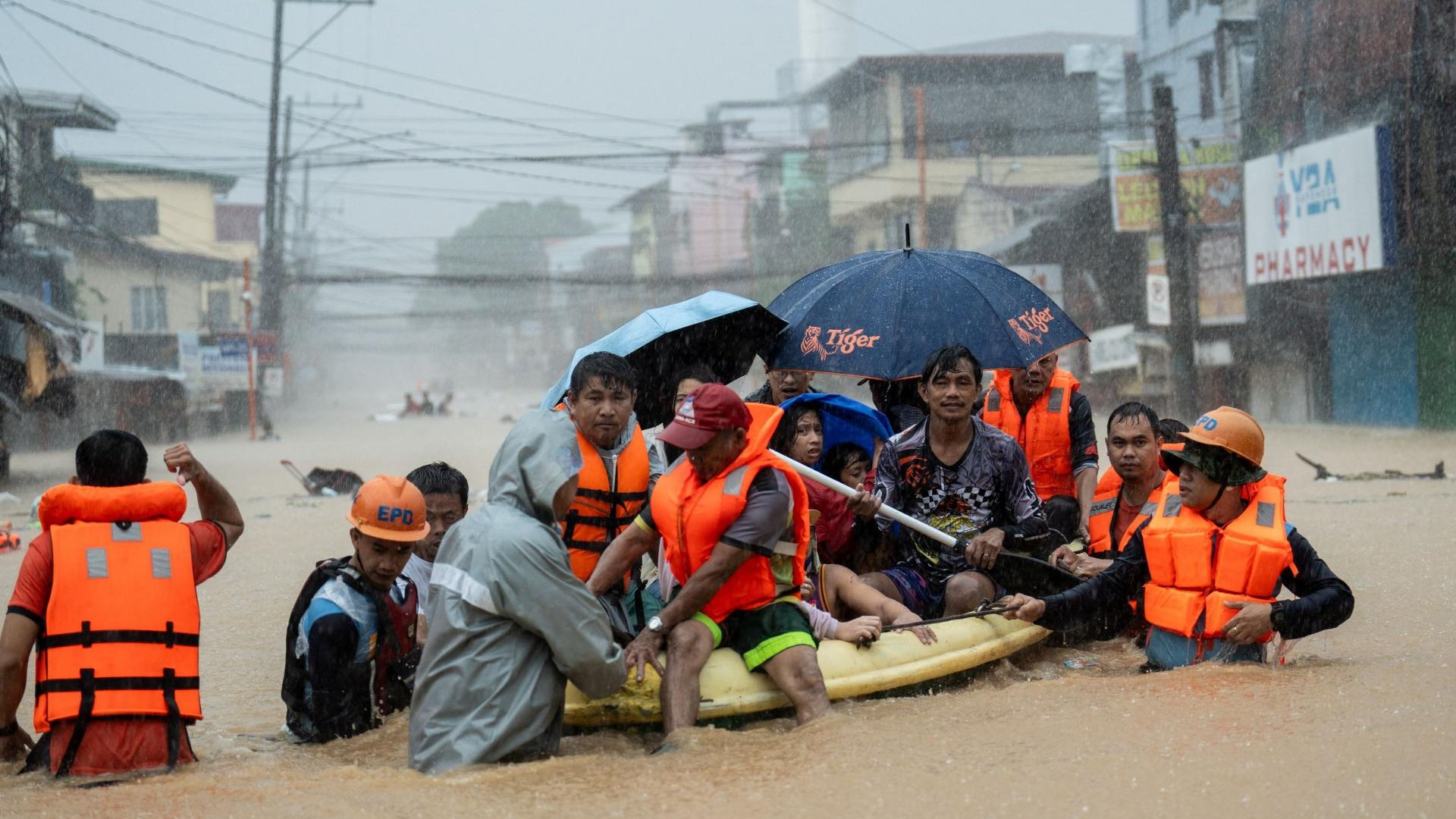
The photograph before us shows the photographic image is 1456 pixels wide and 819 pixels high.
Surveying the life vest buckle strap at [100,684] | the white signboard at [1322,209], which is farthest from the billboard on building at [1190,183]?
the life vest buckle strap at [100,684]

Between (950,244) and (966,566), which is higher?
(950,244)

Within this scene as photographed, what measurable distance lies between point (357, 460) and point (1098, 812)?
2109 centimetres

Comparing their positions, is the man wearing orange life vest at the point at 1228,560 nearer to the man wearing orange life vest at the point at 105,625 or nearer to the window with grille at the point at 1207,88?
the man wearing orange life vest at the point at 105,625

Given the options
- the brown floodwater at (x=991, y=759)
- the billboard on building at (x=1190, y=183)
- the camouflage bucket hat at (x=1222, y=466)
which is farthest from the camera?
the billboard on building at (x=1190, y=183)

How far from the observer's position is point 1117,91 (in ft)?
125

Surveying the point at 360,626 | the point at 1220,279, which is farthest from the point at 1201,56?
the point at 360,626

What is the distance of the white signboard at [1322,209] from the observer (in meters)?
19.8

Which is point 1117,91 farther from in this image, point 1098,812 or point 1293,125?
point 1098,812

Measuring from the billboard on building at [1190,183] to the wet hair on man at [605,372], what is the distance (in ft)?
76.6

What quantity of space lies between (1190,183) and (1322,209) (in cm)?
534

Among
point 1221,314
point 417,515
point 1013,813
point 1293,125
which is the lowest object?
point 1013,813

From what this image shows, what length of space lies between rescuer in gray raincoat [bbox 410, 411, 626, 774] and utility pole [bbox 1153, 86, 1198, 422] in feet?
62.9

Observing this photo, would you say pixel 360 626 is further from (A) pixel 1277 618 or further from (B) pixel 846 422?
(A) pixel 1277 618

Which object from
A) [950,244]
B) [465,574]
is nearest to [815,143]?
[950,244]
